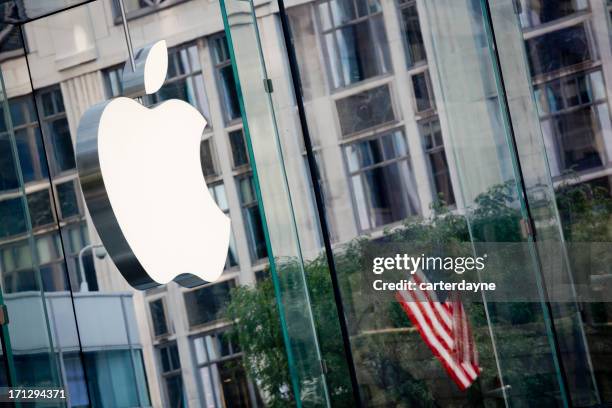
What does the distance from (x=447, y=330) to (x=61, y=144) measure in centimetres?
321

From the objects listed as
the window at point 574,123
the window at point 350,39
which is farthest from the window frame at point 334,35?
the window at point 574,123

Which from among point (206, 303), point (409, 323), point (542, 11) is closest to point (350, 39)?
point (542, 11)

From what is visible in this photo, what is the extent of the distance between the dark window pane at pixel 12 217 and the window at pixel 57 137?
1.73 ft

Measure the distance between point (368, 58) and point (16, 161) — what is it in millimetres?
2551

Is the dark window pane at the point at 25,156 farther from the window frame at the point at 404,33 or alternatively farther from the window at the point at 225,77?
the window frame at the point at 404,33

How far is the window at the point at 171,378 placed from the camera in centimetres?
774

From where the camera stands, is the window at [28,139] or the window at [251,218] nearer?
the window at [28,139]

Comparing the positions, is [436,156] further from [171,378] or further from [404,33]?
[171,378]

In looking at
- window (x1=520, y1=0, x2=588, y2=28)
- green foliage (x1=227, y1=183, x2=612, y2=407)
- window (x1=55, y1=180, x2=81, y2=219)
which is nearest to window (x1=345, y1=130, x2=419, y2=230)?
green foliage (x1=227, y1=183, x2=612, y2=407)

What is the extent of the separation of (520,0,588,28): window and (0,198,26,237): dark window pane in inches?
142

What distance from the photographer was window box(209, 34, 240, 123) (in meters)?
8.02

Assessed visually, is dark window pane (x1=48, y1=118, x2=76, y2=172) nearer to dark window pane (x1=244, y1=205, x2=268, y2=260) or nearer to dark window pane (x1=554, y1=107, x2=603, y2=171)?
dark window pane (x1=244, y1=205, x2=268, y2=260)

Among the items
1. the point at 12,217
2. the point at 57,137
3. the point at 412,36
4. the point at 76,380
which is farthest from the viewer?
the point at 57,137

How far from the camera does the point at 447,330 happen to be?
6.46m
